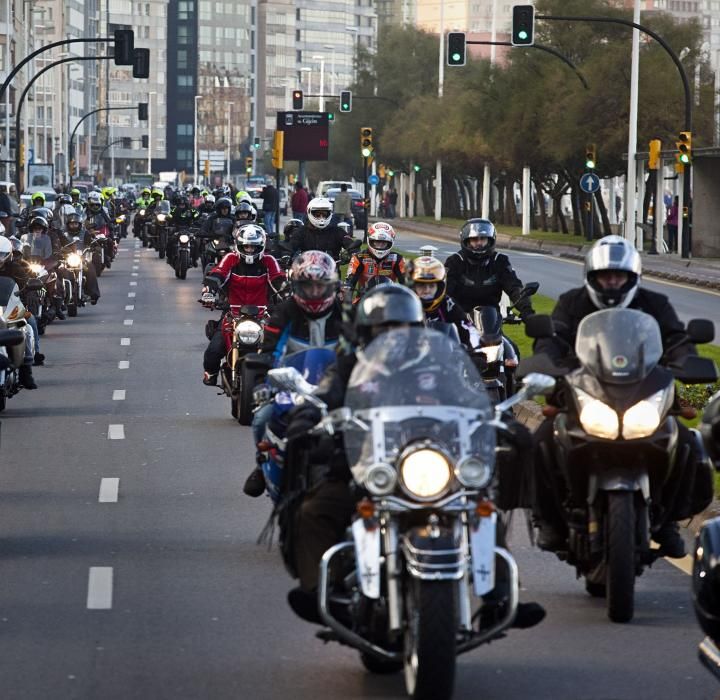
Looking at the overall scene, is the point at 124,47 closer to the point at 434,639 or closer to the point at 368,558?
the point at 368,558

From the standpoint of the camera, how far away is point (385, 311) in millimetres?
7809

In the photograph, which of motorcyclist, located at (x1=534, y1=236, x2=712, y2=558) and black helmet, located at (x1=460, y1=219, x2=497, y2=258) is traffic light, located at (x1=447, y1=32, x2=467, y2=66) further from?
motorcyclist, located at (x1=534, y1=236, x2=712, y2=558)

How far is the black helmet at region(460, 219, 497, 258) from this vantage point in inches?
700

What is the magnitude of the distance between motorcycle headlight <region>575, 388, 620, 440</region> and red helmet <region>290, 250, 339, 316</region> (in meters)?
1.97

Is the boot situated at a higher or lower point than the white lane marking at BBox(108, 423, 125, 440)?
higher

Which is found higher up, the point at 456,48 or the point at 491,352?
the point at 456,48

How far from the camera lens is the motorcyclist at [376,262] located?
2167 centimetres

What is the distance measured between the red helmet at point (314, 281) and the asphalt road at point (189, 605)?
1.33 meters

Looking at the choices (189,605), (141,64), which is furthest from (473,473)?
(141,64)

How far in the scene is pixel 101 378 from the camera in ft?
77.1

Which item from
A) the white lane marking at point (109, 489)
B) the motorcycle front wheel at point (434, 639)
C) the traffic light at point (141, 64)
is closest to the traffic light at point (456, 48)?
the traffic light at point (141, 64)

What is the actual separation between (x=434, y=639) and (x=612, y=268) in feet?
11.1

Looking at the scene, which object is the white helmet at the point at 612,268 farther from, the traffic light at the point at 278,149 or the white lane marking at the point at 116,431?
the traffic light at the point at 278,149

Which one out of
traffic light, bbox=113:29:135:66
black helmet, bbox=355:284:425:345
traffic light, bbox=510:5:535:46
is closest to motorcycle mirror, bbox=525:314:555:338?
black helmet, bbox=355:284:425:345
